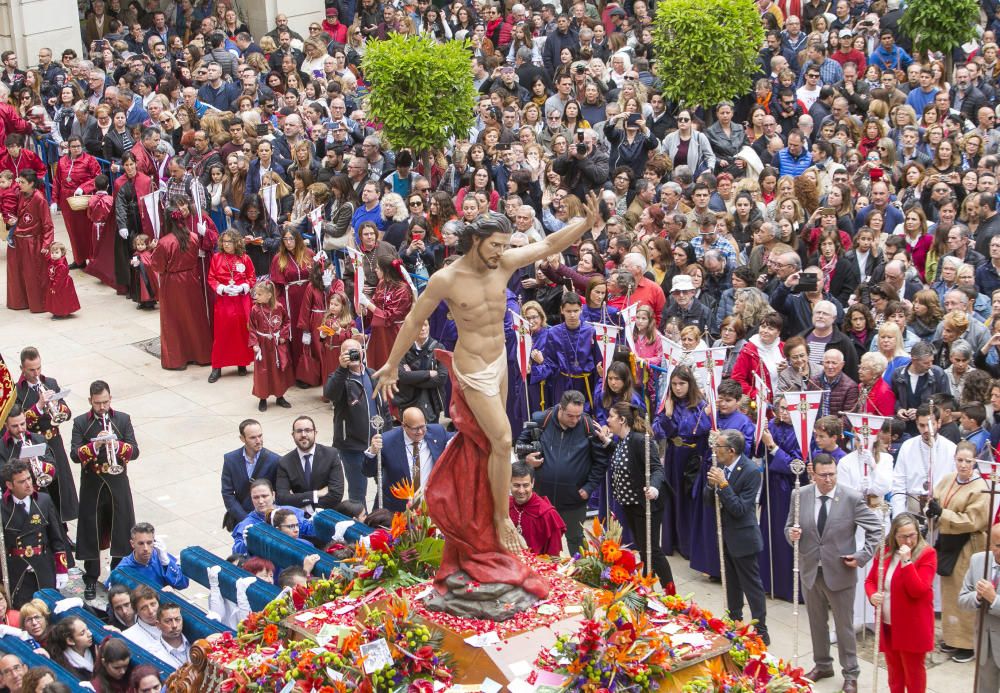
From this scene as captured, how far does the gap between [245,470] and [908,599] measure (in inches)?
231

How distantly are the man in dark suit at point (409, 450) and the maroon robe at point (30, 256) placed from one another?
24.4 ft

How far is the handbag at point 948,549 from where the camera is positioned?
13789 millimetres

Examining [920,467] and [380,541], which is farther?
[920,467]

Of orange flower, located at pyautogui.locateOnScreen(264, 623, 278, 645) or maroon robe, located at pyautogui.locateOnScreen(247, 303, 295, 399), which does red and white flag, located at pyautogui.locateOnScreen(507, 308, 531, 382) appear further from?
orange flower, located at pyautogui.locateOnScreen(264, 623, 278, 645)

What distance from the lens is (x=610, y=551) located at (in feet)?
39.9

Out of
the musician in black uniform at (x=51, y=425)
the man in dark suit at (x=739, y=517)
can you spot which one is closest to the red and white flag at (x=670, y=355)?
the man in dark suit at (x=739, y=517)

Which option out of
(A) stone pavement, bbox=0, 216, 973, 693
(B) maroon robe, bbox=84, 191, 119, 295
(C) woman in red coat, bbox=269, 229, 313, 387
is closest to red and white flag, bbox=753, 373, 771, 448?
(A) stone pavement, bbox=0, 216, 973, 693

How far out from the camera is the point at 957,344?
15.1 metres

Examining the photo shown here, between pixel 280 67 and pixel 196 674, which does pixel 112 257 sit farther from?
pixel 196 674

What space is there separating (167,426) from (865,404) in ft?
25.6

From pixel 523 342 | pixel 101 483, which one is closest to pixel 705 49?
pixel 523 342

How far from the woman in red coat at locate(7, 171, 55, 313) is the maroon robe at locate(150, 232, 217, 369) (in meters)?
1.86

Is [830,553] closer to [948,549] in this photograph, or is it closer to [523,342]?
[948,549]

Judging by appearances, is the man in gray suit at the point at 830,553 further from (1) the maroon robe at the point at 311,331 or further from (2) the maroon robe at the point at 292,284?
(2) the maroon robe at the point at 292,284
